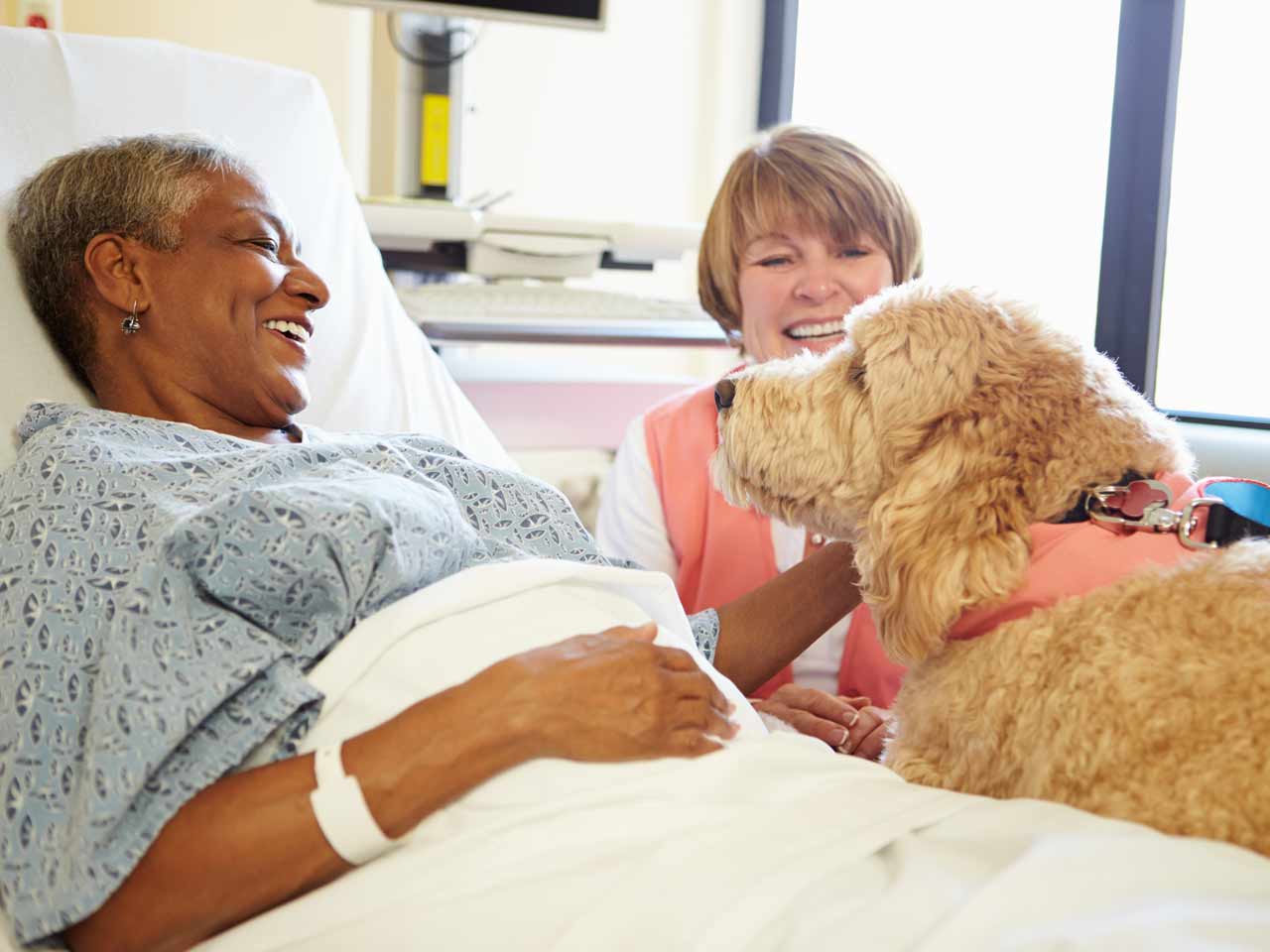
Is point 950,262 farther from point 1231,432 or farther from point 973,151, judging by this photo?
point 1231,432

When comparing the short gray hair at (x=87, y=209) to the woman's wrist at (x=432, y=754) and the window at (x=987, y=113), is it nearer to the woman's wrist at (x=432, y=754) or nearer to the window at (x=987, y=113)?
the woman's wrist at (x=432, y=754)

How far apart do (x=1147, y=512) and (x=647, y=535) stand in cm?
103

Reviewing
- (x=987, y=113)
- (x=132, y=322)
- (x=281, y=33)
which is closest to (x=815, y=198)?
(x=132, y=322)

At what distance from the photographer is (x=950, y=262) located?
4188mm

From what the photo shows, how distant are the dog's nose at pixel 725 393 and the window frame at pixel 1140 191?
1.74 m

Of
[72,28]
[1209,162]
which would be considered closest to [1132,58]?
[1209,162]

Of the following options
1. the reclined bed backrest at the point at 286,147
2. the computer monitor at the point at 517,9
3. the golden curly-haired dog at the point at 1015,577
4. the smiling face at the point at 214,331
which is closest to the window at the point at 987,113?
the computer monitor at the point at 517,9

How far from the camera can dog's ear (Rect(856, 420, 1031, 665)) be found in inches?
48.9

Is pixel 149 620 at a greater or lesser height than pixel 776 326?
lesser

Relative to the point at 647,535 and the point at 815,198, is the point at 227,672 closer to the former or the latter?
the point at 647,535

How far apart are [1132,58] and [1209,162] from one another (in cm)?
34

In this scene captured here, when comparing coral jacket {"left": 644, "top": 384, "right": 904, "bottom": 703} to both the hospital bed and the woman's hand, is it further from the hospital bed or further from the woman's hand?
the woman's hand

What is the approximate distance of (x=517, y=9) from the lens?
10.5 feet

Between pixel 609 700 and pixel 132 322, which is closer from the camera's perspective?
→ pixel 609 700
